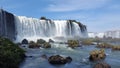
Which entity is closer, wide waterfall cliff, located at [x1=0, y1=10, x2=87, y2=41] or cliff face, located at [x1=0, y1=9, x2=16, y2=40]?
cliff face, located at [x1=0, y1=9, x2=16, y2=40]

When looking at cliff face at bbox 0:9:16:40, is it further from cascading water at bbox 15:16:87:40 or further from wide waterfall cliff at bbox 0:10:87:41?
cascading water at bbox 15:16:87:40

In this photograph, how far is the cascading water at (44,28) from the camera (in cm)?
8366

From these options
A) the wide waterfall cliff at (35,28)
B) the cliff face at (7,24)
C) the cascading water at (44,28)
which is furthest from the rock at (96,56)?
the cascading water at (44,28)

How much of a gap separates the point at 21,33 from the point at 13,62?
183ft

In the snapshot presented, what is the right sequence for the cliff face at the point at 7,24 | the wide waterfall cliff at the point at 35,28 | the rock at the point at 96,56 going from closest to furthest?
the rock at the point at 96,56 < the cliff face at the point at 7,24 < the wide waterfall cliff at the point at 35,28

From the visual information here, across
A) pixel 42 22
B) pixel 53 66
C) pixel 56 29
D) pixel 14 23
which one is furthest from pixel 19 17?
pixel 53 66

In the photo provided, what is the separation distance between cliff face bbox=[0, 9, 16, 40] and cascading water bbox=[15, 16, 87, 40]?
2.84 metres

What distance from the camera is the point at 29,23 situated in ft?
285

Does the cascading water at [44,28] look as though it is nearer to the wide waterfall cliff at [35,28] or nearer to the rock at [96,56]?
the wide waterfall cliff at [35,28]

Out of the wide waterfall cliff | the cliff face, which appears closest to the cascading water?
the wide waterfall cliff

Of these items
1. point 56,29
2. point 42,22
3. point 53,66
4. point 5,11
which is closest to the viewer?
point 53,66

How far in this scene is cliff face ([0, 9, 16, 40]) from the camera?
71875 millimetres

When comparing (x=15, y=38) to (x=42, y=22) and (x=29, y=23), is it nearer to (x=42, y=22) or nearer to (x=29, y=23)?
(x=29, y=23)

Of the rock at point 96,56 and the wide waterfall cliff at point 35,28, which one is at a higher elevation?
the wide waterfall cliff at point 35,28
